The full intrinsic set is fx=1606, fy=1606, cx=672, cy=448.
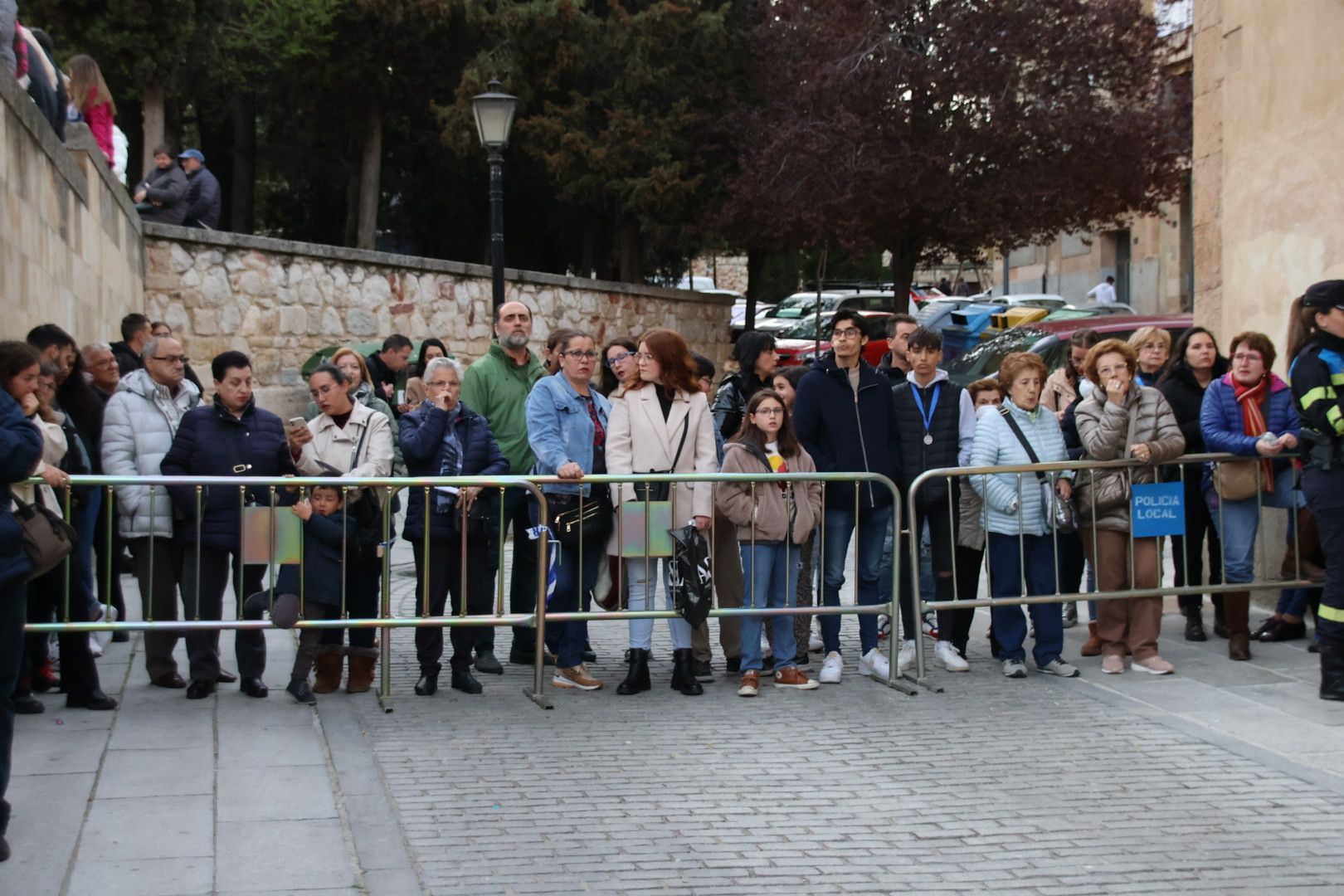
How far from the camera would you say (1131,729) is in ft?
23.0

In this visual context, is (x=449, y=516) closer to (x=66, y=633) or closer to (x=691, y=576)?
(x=691, y=576)

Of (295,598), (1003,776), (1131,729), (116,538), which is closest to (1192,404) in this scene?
(1131,729)

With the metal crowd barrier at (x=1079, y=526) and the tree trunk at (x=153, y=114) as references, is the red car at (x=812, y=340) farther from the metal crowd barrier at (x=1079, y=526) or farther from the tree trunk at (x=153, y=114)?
the metal crowd barrier at (x=1079, y=526)

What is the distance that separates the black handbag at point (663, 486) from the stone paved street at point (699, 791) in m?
0.97

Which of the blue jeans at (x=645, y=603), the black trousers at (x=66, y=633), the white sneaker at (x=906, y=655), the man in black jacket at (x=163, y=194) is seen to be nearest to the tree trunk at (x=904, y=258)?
the man in black jacket at (x=163, y=194)

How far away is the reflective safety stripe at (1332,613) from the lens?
7.41 meters

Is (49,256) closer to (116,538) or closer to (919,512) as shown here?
(116,538)

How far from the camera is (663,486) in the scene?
25.8 ft

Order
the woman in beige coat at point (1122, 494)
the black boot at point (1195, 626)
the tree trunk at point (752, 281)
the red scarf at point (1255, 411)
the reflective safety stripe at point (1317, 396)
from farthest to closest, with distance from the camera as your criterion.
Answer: the tree trunk at point (752, 281), the black boot at point (1195, 626), the red scarf at point (1255, 411), the woman in beige coat at point (1122, 494), the reflective safety stripe at point (1317, 396)

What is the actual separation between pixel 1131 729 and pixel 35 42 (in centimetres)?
890

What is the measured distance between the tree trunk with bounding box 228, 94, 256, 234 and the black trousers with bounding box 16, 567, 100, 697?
2185 cm

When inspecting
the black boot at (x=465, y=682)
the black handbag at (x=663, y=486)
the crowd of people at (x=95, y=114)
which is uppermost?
the crowd of people at (x=95, y=114)

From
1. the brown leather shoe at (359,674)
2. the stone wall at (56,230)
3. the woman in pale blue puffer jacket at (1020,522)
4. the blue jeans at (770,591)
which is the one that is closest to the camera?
the brown leather shoe at (359,674)

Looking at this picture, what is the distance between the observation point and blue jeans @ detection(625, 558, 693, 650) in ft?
25.5
